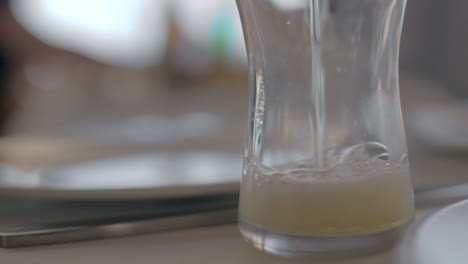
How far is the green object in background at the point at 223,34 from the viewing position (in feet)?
4.51

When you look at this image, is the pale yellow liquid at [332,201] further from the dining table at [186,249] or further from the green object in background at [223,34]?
the green object in background at [223,34]

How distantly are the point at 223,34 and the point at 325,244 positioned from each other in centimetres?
128

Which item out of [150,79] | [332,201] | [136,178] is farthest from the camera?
[150,79]

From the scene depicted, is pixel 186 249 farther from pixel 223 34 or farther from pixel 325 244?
pixel 223 34

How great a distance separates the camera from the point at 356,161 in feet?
0.69

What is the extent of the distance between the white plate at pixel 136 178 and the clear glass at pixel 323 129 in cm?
5

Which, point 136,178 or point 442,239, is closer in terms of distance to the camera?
point 442,239

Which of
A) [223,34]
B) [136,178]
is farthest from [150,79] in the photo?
[136,178]

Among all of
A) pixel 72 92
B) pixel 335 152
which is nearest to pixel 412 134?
pixel 335 152

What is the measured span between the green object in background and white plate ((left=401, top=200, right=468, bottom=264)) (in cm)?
117

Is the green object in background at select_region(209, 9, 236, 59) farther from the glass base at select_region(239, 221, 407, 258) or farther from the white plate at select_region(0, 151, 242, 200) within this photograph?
the glass base at select_region(239, 221, 407, 258)

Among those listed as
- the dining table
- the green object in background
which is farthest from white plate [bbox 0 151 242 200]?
the green object in background

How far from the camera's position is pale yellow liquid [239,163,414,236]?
195mm

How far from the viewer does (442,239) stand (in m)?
0.20
